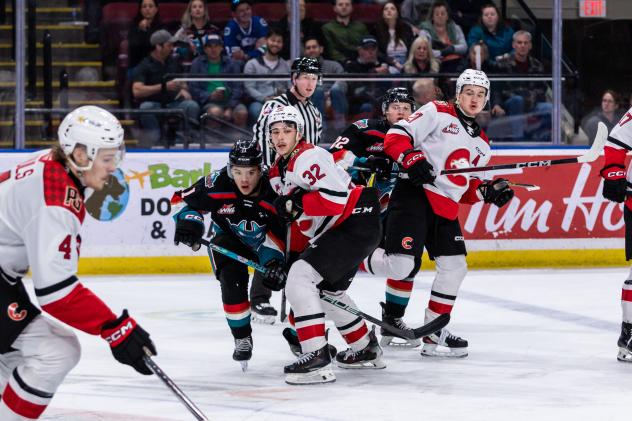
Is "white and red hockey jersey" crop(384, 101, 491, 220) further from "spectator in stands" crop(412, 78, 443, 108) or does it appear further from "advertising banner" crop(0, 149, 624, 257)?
"spectator in stands" crop(412, 78, 443, 108)

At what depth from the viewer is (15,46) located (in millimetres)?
6977

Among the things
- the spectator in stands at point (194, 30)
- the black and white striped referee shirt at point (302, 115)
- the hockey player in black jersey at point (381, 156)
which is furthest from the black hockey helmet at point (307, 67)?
the spectator in stands at point (194, 30)

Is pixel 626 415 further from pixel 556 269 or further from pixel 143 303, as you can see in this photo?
pixel 556 269

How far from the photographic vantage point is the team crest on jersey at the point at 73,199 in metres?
2.63

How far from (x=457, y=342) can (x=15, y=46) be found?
3674mm

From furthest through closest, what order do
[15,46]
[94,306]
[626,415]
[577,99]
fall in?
[577,99] < [15,46] < [626,415] < [94,306]

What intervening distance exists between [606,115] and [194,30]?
265cm

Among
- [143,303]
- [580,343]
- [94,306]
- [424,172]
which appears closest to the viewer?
[94,306]

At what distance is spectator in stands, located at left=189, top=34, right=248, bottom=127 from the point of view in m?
7.16

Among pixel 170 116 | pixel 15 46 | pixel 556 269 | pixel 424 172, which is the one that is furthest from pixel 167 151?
pixel 424 172

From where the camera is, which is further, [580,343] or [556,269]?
[556,269]

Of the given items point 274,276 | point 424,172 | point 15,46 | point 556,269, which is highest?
point 15,46

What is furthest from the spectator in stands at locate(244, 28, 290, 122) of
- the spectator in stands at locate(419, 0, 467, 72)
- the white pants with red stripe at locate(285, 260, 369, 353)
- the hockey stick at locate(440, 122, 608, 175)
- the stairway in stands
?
the white pants with red stripe at locate(285, 260, 369, 353)

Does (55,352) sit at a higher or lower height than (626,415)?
higher
